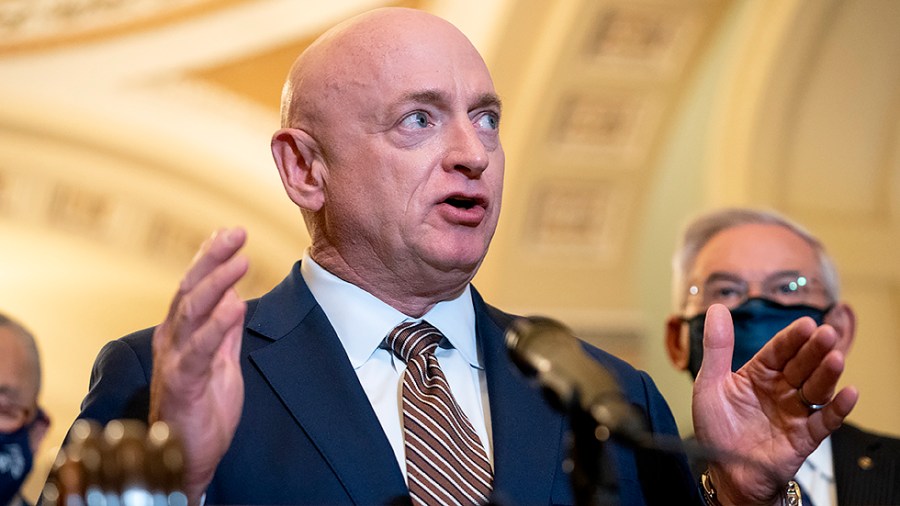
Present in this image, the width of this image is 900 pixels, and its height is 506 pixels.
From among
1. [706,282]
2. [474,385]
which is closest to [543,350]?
[474,385]

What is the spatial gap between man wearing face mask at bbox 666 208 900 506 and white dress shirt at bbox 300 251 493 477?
1056mm

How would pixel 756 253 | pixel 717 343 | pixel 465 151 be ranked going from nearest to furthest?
pixel 717 343 < pixel 465 151 < pixel 756 253

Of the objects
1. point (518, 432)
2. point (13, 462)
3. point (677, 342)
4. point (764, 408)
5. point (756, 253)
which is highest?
point (756, 253)

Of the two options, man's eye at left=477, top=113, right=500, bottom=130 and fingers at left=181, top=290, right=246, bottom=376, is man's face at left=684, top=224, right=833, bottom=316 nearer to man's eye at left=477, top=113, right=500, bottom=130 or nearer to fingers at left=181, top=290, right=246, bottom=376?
man's eye at left=477, top=113, right=500, bottom=130

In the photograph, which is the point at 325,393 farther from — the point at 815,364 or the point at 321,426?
the point at 815,364

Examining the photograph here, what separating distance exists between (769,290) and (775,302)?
0.07 metres

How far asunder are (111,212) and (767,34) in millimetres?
5279

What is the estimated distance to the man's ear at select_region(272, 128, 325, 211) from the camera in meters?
2.38

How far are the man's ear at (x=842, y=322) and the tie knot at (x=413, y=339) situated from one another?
1.42 meters

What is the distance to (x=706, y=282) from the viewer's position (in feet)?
10.9

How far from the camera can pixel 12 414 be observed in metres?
3.07

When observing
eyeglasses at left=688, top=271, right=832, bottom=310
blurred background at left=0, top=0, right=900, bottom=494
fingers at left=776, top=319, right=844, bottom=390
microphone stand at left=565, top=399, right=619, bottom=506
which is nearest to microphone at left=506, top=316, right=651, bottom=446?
microphone stand at left=565, top=399, right=619, bottom=506

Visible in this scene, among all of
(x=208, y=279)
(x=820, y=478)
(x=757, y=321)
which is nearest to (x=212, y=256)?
(x=208, y=279)

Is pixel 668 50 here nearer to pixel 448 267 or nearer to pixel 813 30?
pixel 813 30
